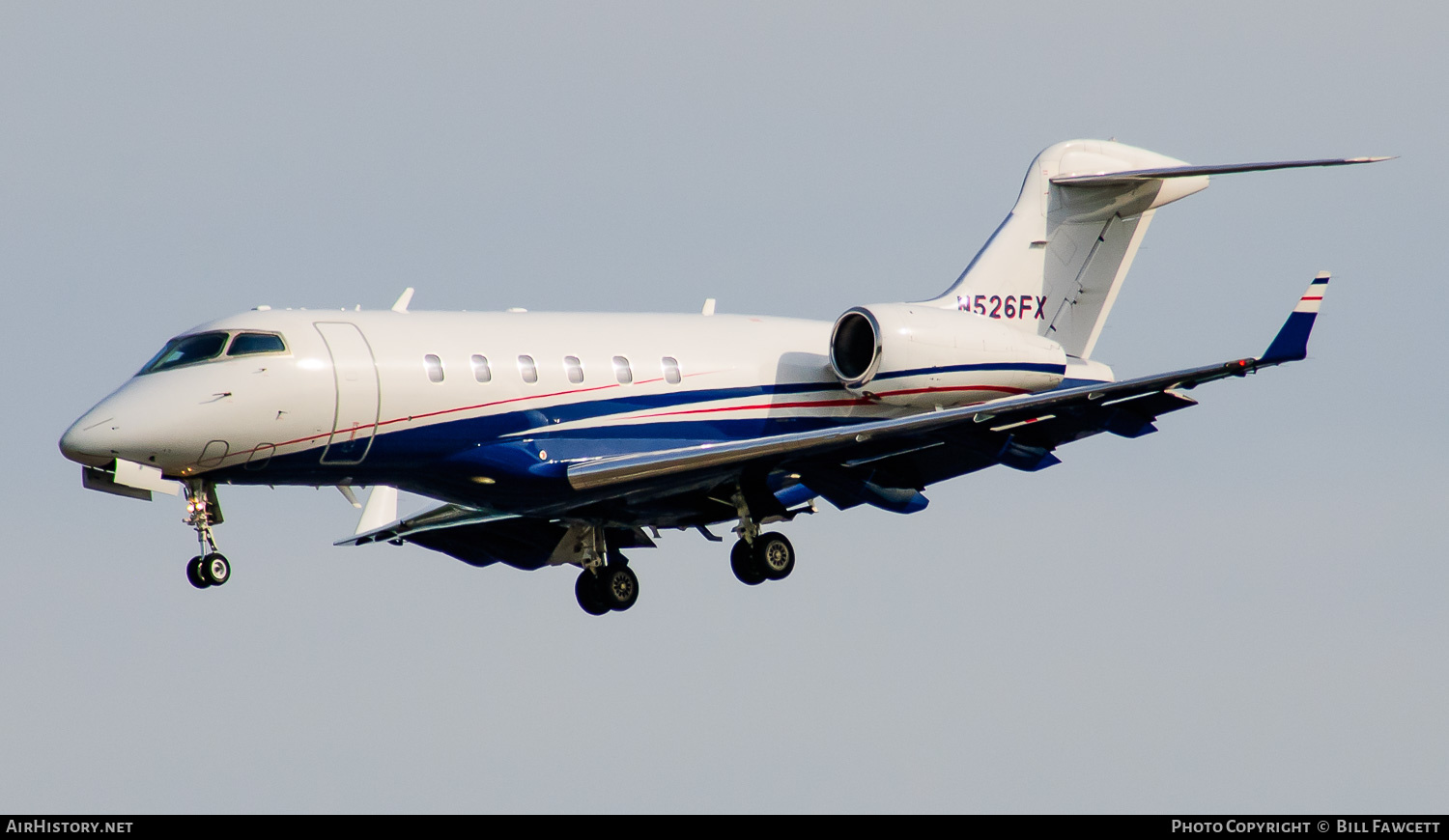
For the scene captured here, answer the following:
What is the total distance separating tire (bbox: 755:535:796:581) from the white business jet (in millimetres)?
30

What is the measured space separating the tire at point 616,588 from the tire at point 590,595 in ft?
0.17

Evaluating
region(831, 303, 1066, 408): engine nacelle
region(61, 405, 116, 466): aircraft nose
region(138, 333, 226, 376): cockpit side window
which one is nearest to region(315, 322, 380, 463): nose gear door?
region(138, 333, 226, 376): cockpit side window

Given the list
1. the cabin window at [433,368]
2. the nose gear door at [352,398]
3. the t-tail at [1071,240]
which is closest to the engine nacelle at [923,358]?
the t-tail at [1071,240]

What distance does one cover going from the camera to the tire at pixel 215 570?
20906 mm

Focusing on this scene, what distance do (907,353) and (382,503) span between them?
8188 millimetres

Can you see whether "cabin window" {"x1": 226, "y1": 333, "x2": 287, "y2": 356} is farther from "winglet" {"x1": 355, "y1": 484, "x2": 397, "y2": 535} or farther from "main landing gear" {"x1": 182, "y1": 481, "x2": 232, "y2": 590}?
"winglet" {"x1": 355, "y1": 484, "x2": 397, "y2": 535}

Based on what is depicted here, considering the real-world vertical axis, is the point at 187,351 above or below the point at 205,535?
above

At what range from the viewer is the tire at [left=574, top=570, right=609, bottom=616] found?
2669 centimetres

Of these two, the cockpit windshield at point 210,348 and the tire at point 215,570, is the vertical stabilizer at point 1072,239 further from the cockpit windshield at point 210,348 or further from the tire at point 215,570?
the tire at point 215,570

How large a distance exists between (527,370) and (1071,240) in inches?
361

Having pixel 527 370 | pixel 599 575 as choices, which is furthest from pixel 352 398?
pixel 599 575

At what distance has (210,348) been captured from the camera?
2200cm

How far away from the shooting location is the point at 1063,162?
28641 mm

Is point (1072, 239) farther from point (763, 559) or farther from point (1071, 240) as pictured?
point (763, 559)
